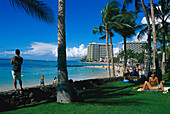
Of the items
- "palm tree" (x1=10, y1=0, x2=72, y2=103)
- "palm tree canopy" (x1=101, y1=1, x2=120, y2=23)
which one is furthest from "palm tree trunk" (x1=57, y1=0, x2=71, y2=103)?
"palm tree canopy" (x1=101, y1=1, x2=120, y2=23)

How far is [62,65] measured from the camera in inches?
220

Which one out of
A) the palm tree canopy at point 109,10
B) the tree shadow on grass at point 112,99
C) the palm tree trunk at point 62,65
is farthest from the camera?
the palm tree canopy at point 109,10

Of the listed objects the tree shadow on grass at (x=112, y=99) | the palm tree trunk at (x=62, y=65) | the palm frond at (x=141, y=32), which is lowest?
the tree shadow on grass at (x=112, y=99)

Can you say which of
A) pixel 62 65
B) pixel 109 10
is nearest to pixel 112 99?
pixel 62 65

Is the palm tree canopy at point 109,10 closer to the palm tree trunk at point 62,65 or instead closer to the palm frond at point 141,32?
the palm frond at point 141,32

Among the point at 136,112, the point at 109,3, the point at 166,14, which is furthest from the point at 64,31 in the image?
the point at 166,14

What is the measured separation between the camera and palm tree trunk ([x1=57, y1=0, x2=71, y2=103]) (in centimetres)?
543

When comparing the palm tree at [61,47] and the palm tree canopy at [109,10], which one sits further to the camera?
the palm tree canopy at [109,10]

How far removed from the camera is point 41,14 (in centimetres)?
574

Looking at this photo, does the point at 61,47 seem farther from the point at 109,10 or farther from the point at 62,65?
the point at 109,10

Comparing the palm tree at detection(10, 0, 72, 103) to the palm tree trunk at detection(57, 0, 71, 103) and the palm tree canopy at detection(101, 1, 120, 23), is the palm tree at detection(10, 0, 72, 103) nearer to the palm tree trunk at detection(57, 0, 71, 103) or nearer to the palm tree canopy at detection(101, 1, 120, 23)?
the palm tree trunk at detection(57, 0, 71, 103)

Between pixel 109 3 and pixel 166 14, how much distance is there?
736 centimetres

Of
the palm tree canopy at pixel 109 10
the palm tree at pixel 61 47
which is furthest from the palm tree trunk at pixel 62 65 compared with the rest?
the palm tree canopy at pixel 109 10

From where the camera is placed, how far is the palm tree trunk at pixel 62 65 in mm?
5426
